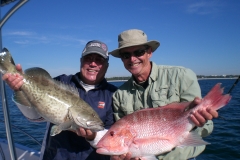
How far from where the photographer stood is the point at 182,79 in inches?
143

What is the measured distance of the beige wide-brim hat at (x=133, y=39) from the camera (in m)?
3.73

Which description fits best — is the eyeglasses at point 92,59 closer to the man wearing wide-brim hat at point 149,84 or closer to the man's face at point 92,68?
the man's face at point 92,68

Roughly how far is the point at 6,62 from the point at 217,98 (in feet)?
9.73

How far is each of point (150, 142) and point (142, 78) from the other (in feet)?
4.04

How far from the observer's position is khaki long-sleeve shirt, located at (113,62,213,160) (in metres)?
3.57

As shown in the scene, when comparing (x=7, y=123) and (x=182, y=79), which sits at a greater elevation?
(x=182, y=79)

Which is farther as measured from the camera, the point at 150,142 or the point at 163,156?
the point at 163,156

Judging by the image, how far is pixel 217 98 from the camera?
9.04 feet

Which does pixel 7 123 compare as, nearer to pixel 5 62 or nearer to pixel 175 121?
A: pixel 5 62

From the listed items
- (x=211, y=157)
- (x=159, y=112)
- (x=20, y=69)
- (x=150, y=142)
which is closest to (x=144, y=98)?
(x=159, y=112)

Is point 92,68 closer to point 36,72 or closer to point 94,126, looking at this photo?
point 36,72

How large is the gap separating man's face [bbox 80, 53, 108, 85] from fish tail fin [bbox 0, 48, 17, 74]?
1.17 metres

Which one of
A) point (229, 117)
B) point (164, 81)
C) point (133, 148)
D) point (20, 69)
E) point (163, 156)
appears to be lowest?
point (229, 117)

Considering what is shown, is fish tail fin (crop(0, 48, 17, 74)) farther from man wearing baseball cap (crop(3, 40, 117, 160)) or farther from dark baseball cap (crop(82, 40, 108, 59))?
dark baseball cap (crop(82, 40, 108, 59))
